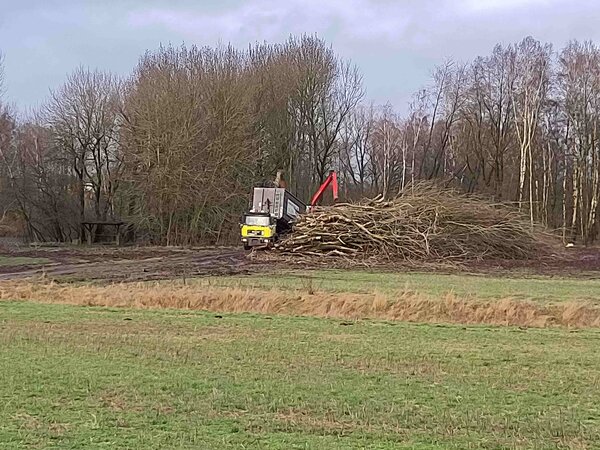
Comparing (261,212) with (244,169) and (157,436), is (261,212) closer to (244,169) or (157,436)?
(244,169)

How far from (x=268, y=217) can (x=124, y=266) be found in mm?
10034

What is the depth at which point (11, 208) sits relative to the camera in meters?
→ 59.9

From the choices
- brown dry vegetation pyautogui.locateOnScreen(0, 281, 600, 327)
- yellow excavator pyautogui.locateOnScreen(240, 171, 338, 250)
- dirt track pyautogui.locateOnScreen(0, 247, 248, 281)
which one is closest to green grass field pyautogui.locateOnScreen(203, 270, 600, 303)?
brown dry vegetation pyautogui.locateOnScreen(0, 281, 600, 327)

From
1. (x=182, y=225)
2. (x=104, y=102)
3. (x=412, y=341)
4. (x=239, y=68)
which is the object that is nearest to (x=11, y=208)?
(x=104, y=102)

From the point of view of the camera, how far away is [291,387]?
8.58 meters

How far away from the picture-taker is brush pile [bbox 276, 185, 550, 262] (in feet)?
117

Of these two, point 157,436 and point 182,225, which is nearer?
point 157,436

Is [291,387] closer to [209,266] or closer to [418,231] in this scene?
[209,266]

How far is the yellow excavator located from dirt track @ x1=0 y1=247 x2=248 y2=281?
1174 mm

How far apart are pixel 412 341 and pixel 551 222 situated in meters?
50.3

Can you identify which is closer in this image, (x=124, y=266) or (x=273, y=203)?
(x=124, y=266)

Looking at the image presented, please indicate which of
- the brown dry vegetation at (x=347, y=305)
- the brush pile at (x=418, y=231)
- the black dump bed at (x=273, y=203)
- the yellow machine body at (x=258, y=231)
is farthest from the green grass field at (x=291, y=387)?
the black dump bed at (x=273, y=203)

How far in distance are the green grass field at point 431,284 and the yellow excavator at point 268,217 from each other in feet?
30.0

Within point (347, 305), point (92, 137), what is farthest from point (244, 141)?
point (347, 305)
